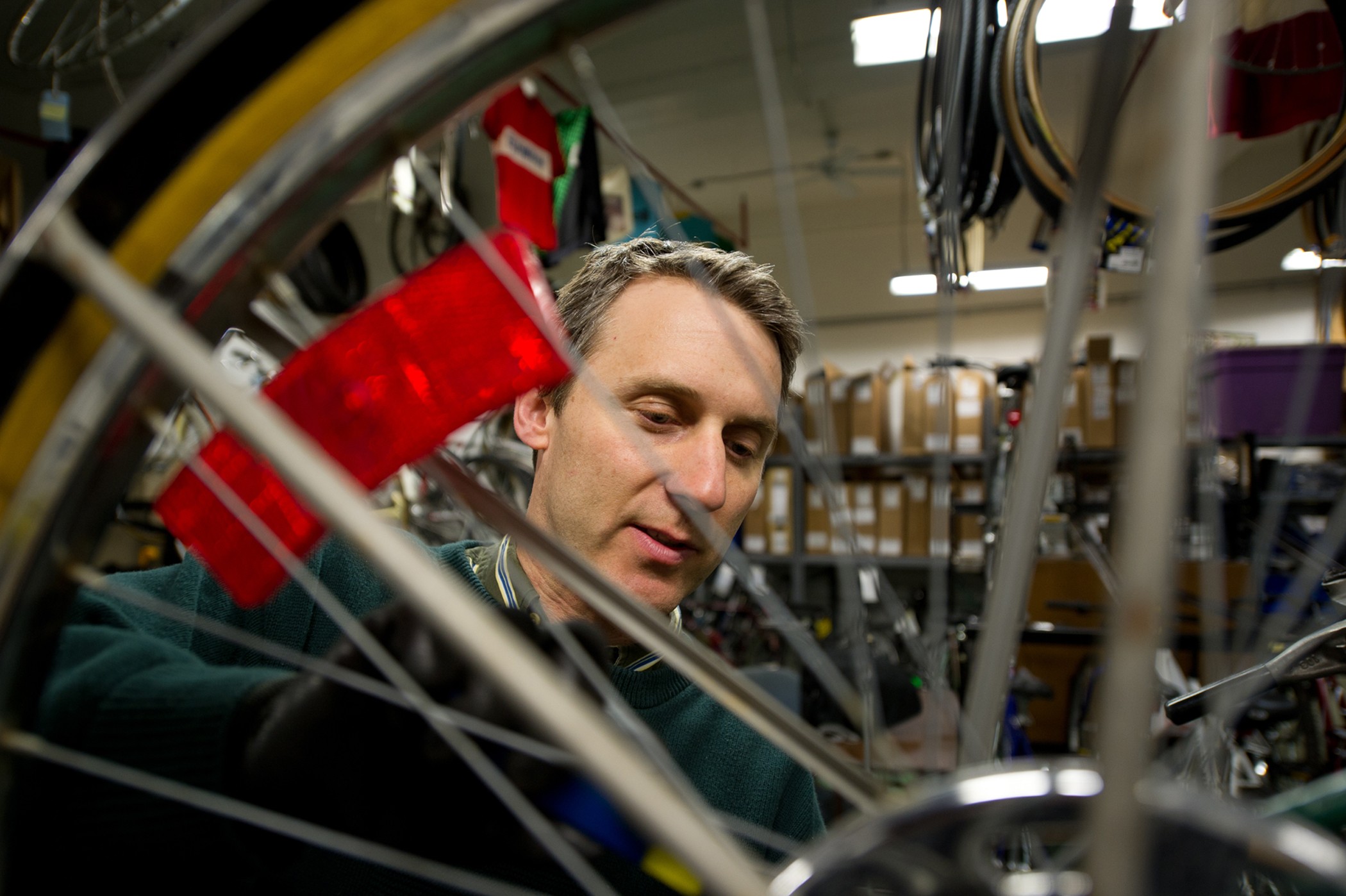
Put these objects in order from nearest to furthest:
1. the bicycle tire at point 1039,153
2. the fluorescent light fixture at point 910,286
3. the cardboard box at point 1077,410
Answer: the bicycle tire at point 1039,153 < the cardboard box at point 1077,410 < the fluorescent light fixture at point 910,286

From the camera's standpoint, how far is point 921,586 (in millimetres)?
3623

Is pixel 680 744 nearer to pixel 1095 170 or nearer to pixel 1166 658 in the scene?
pixel 1095 170

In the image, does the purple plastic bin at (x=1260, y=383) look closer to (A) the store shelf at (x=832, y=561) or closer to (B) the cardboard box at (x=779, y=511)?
(A) the store shelf at (x=832, y=561)

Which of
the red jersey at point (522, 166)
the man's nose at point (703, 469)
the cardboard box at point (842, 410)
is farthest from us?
the cardboard box at point (842, 410)

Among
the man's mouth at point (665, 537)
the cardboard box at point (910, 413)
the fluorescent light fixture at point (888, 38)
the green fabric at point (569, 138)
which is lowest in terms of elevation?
the man's mouth at point (665, 537)

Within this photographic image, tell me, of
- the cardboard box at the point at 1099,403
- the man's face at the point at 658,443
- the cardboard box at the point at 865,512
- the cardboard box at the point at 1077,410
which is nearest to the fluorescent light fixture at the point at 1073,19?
the man's face at the point at 658,443

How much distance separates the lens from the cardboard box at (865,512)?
3223 millimetres

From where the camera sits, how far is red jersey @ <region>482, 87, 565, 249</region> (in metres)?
1.49

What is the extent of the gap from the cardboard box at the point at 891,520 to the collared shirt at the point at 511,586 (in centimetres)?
278

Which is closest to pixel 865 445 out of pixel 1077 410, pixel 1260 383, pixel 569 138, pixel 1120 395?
pixel 1077 410

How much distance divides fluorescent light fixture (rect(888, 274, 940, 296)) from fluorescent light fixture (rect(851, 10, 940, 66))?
1.44 m

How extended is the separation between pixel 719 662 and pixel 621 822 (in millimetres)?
64

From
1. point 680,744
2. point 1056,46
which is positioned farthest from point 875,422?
point 680,744

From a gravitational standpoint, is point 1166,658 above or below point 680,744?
below
